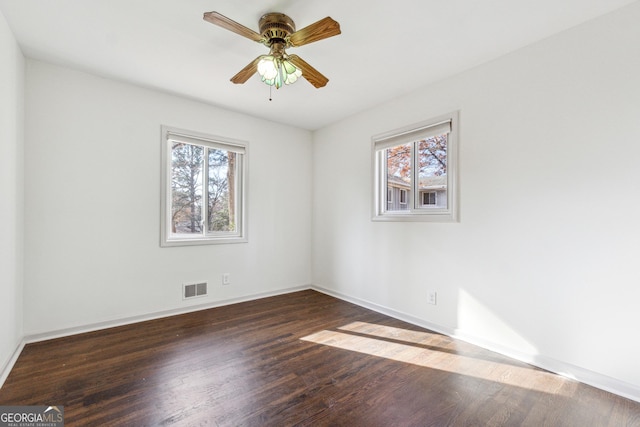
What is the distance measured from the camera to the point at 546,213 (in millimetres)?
2186

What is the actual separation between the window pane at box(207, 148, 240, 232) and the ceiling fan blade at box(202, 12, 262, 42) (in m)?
2.01

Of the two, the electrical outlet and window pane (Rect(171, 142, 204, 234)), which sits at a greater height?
window pane (Rect(171, 142, 204, 234))

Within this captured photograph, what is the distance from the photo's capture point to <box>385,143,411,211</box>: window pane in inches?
130

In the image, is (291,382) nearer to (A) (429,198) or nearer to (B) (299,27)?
(A) (429,198)

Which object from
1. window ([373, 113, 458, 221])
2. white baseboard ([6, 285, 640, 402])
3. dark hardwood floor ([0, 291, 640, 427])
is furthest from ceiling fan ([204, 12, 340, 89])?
white baseboard ([6, 285, 640, 402])

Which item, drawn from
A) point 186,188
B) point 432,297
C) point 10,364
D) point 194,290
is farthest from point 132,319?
point 432,297

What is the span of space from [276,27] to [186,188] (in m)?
2.24

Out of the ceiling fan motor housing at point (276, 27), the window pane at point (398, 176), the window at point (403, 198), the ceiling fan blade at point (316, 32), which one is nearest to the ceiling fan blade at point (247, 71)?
the ceiling fan motor housing at point (276, 27)

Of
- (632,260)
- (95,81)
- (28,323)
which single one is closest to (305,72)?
(95,81)

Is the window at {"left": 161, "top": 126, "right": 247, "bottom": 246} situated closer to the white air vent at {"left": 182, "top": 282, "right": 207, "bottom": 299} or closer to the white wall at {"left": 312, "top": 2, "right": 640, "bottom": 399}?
the white air vent at {"left": 182, "top": 282, "right": 207, "bottom": 299}

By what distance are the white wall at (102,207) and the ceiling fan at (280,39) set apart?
1.46m

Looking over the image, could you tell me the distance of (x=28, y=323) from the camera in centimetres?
253

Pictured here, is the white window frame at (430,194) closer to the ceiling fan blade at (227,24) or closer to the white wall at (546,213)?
the white wall at (546,213)

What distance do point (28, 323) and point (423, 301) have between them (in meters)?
3.73
